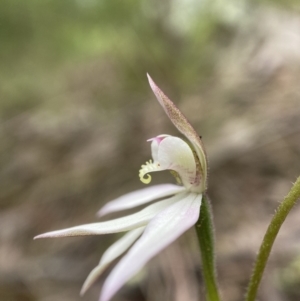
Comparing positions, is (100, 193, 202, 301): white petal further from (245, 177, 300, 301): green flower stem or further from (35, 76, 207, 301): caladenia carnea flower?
(245, 177, 300, 301): green flower stem

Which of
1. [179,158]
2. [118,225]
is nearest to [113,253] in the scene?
[118,225]

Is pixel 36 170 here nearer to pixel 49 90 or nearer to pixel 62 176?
pixel 62 176

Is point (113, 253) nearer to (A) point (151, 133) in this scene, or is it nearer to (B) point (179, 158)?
(B) point (179, 158)

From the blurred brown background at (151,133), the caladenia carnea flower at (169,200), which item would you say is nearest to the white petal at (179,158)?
the caladenia carnea flower at (169,200)

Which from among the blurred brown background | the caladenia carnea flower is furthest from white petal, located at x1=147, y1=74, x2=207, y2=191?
the blurred brown background

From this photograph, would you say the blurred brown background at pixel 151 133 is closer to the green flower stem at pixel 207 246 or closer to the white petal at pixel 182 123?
the green flower stem at pixel 207 246

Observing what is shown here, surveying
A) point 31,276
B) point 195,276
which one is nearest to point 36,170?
point 31,276

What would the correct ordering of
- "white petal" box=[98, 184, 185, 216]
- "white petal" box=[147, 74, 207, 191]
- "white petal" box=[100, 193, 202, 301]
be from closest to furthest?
"white petal" box=[100, 193, 202, 301] < "white petal" box=[147, 74, 207, 191] < "white petal" box=[98, 184, 185, 216]

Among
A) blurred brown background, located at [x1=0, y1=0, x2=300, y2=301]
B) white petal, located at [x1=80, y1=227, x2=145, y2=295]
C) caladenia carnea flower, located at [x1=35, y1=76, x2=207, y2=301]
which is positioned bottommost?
blurred brown background, located at [x1=0, y1=0, x2=300, y2=301]
